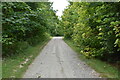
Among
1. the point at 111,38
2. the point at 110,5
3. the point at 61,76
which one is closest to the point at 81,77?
the point at 61,76

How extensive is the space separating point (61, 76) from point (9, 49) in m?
4.84

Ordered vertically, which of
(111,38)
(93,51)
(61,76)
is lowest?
(61,76)

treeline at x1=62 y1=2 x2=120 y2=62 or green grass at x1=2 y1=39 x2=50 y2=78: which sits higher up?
treeline at x1=62 y1=2 x2=120 y2=62

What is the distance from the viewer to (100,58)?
8781mm

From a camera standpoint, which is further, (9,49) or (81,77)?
(9,49)

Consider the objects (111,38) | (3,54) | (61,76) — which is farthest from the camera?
(3,54)

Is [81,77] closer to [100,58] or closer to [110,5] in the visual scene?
[110,5]

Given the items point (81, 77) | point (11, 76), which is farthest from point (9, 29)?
point (81, 77)

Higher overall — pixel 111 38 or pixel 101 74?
pixel 111 38

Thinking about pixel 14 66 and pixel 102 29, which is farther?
pixel 14 66

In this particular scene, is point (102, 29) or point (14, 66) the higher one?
point (102, 29)

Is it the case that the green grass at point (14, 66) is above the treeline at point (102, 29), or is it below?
below

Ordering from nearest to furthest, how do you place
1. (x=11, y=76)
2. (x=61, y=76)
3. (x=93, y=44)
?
(x=11, y=76)
(x=61, y=76)
(x=93, y=44)

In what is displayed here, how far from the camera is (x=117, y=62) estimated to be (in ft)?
24.8
